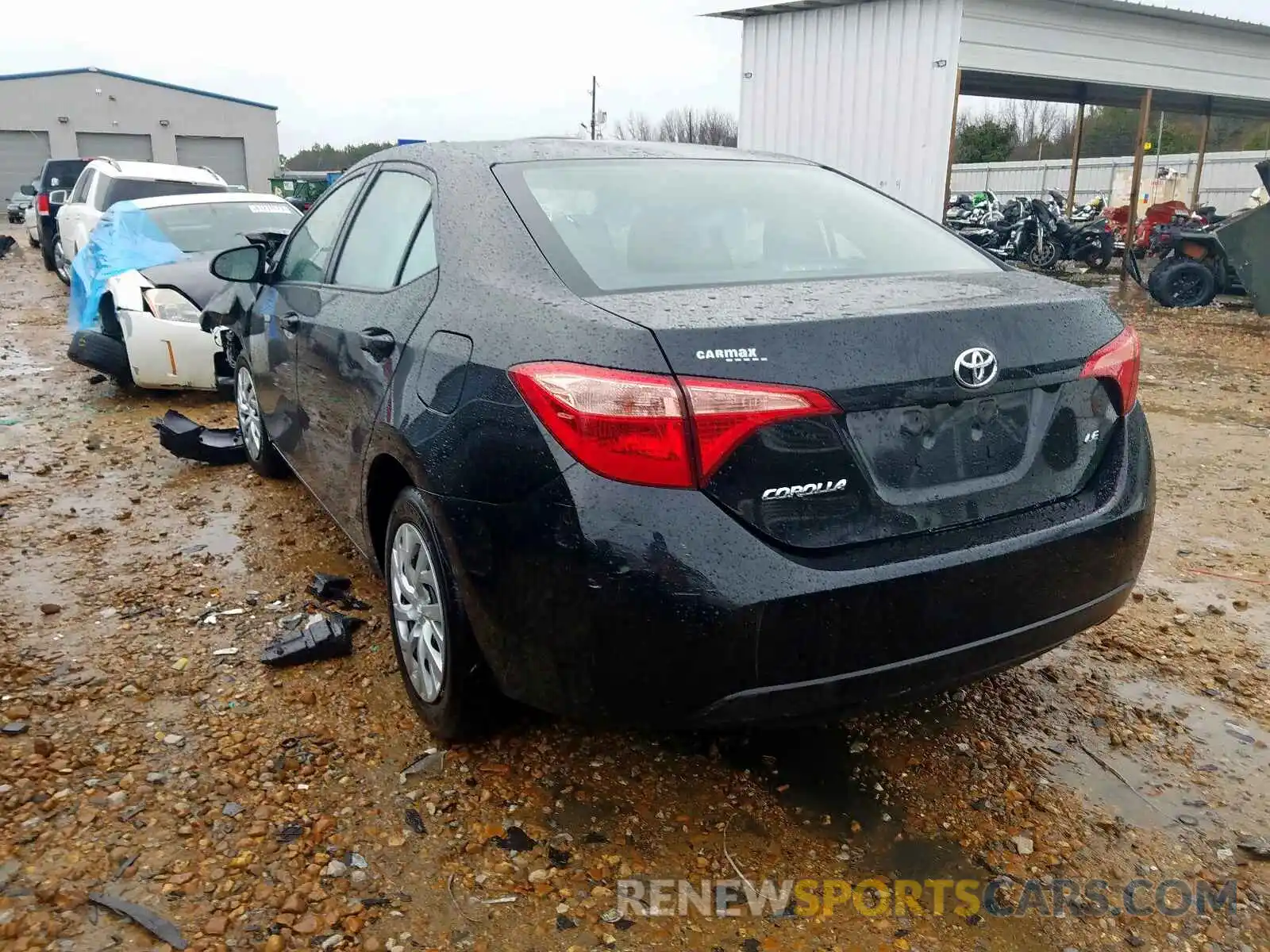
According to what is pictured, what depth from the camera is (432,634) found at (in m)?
2.71

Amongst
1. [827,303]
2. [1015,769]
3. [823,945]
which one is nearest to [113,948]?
[823,945]

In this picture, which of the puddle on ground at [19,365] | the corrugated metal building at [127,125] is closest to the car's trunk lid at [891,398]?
the puddle on ground at [19,365]

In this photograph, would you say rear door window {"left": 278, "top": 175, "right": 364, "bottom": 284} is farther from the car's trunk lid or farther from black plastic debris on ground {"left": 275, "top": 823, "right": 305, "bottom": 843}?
black plastic debris on ground {"left": 275, "top": 823, "right": 305, "bottom": 843}

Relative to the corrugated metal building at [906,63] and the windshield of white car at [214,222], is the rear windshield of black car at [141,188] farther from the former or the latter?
the corrugated metal building at [906,63]

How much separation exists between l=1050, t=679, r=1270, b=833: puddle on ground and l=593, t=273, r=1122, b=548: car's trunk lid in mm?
886

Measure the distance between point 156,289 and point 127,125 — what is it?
4109 cm

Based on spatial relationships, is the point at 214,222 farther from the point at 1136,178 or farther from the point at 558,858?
the point at 1136,178

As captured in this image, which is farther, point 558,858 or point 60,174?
point 60,174

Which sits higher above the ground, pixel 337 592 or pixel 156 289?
pixel 156 289

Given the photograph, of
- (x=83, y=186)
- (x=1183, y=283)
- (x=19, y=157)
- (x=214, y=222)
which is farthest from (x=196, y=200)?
(x=19, y=157)

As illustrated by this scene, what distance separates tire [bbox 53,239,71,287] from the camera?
46.7 ft

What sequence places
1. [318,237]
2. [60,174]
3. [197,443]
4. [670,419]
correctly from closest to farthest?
1. [670,419]
2. [318,237]
3. [197,443]
4. [60,174]

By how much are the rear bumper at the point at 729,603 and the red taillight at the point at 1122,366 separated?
30cm

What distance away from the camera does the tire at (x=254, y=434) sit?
17.1 ft
